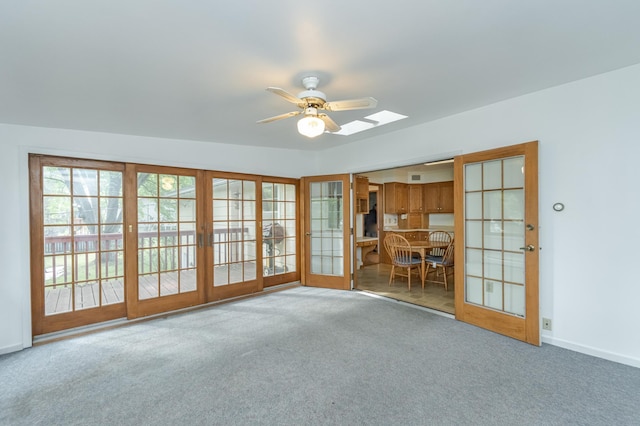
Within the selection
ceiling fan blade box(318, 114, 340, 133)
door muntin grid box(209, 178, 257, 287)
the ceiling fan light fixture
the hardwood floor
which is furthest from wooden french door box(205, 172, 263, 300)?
the ceiling fan light fixture

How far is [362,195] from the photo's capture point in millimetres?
6355

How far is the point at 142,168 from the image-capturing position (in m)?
3.93

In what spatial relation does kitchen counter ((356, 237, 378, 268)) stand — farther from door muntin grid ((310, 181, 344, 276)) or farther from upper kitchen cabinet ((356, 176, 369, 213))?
door muntin grid ((310, 181, 344, 276))

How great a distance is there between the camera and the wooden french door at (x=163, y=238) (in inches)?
151

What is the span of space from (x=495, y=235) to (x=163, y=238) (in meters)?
4.31

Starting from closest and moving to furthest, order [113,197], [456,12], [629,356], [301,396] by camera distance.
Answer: [456,12]
[301,396]
[629,356]
[113,197]

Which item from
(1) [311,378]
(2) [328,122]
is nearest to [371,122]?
(2) [328,122]

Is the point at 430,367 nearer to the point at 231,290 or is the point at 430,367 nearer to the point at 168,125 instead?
the point at 231,290

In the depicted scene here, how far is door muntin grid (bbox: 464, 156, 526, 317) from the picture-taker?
3047mm

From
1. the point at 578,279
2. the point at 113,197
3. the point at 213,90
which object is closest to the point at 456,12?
the point at 213,90

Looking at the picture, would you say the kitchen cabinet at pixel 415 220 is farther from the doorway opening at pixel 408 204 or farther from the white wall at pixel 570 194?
the white wall at pixel 570 194

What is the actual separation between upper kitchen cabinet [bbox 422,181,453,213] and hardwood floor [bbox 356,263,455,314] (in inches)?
81.0

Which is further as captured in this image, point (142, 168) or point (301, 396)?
point (142, 168)

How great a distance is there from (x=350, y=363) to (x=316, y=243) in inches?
115
